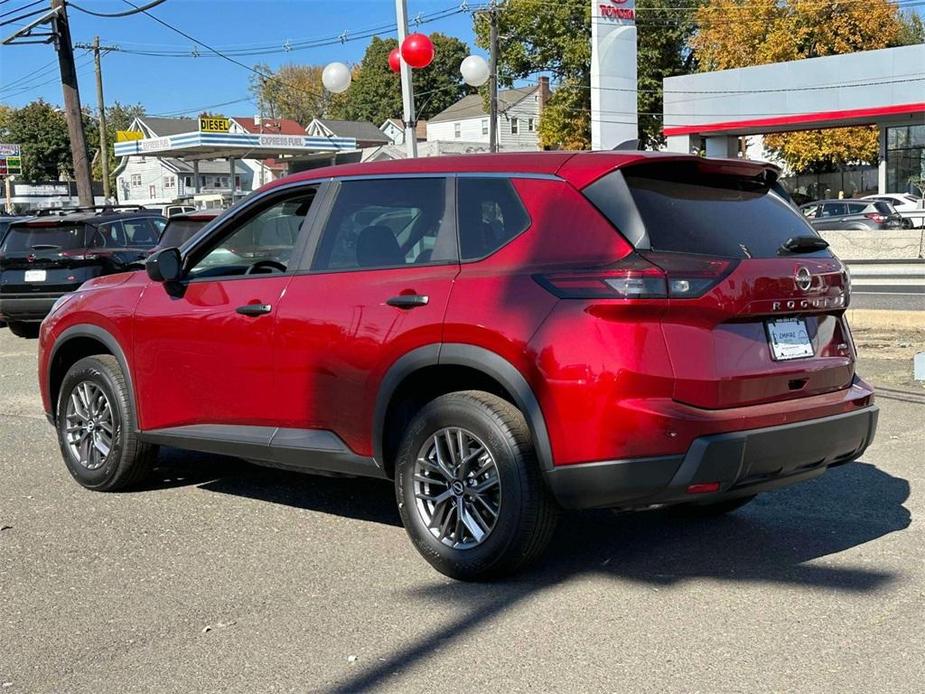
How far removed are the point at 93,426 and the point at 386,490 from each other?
1.78 meters

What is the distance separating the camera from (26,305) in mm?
14680

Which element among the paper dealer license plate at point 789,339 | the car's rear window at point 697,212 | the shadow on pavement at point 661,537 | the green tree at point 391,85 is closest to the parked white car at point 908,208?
the shadow on pavement at point 661,537

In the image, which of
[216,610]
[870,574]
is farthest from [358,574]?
[870,574]

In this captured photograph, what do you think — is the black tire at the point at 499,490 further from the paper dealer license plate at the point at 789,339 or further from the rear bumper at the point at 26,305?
the rear bumper at the point at 26,305

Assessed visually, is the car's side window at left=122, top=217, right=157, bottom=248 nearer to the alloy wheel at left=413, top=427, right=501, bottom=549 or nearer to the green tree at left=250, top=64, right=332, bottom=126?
the alloy wheel at left=413, top=427, right=501, bottom=549

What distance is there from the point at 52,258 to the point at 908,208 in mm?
23795

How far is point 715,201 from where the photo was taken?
4727 millimetres

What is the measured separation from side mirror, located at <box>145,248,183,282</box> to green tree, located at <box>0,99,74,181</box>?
315 feet

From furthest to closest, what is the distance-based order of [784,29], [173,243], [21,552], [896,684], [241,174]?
[241,174], [784,29], [173,243], [21,552], [896,684]

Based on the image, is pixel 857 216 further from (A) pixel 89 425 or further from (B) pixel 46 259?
(A) pixel 89 425

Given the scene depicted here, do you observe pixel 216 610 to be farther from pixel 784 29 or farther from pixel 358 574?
pixel 784 29

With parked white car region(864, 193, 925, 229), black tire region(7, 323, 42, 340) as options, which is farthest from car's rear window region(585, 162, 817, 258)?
parked white car region(864, 193, 925, 229)

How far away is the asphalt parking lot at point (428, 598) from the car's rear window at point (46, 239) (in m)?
9.14

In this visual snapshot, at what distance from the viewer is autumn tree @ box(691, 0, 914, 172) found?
45.4 meters
